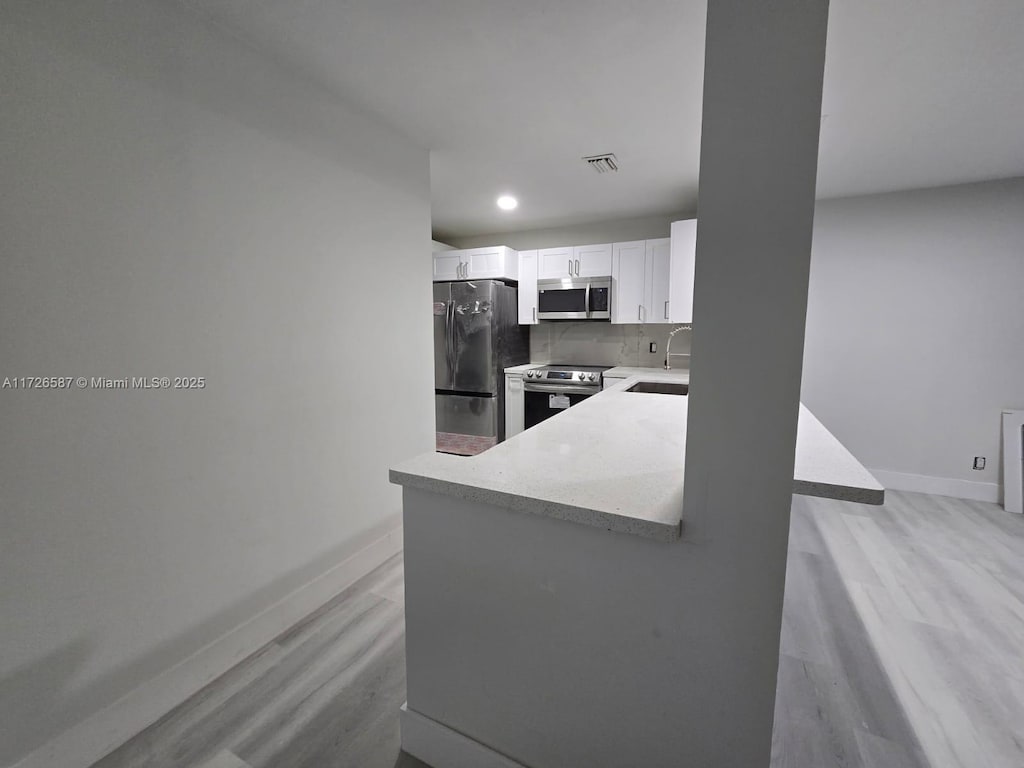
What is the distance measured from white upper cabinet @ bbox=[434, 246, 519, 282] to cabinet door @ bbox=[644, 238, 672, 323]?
4.30ft

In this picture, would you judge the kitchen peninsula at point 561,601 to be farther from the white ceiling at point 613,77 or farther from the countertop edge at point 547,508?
the white ceiling at point 613,77

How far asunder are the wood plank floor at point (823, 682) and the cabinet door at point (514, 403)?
6.47ft

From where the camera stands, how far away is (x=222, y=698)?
1537 mm

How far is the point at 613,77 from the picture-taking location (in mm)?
1879

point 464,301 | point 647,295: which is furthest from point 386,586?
point 647,295

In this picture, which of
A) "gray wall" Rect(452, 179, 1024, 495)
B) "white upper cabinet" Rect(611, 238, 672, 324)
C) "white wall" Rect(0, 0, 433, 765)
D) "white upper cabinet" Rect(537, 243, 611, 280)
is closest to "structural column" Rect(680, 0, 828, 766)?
"white wall" Rect(0, 0, 433, 765)

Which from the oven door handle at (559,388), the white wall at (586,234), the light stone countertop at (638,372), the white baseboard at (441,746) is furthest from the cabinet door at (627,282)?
the white baseboard at (441,746)

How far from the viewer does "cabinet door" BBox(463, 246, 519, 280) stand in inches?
164

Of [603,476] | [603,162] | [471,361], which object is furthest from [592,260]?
[603,476]

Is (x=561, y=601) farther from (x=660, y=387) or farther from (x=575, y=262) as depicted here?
(x=575, y=262)

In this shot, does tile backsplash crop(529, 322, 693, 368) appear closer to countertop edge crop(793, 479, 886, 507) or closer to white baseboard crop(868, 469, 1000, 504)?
white baseboard crop(868, 469, 1000, 504)

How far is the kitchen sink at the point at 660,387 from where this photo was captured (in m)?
3.20

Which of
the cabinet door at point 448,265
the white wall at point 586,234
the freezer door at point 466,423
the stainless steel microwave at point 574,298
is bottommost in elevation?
the freezer door at point 466,423

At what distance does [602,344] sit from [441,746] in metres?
3.80
